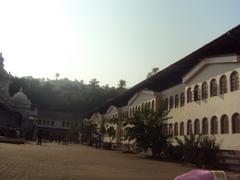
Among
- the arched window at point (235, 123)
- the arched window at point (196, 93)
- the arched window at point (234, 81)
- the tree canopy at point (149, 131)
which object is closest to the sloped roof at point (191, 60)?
the arched window at point (234, 81)

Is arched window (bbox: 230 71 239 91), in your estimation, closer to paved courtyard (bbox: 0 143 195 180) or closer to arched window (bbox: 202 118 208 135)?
arched window (bbox: 202 118 208 135)

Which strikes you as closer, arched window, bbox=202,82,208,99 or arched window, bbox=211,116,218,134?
arched window, bbox=211,116,218,134

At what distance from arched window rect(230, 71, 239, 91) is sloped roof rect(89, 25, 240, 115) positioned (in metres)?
1.42

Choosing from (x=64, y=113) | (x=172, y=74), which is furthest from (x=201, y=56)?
(x=64, y=113)

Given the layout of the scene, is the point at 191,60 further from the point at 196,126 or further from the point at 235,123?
the point at 235,123

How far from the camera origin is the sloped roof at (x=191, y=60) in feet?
75.9

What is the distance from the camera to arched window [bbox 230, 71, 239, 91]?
75.1 ft

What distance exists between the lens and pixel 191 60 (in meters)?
28.2

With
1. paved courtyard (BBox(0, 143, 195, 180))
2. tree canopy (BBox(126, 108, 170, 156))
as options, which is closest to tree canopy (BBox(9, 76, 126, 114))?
tree canopy (BBox(126, 108, 170, 156))

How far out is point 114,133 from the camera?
53.7m

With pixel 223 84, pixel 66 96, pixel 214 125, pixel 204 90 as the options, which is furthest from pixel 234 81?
pixel 66 96

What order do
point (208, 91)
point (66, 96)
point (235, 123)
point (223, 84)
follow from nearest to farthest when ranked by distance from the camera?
point (235, 123), point (223, 84), point (208, 91), point (66, 96)

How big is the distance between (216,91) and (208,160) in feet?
16.7

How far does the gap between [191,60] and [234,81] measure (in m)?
5.45
